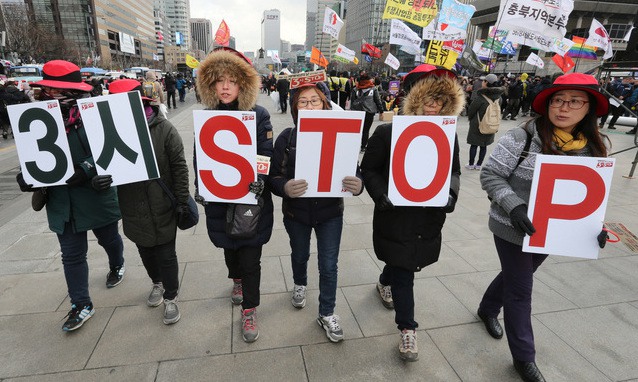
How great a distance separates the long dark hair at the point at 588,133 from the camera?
214cm

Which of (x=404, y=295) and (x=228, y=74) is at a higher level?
(x=228, y=74)

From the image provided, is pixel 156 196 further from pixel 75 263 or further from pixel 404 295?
pixel 404 295

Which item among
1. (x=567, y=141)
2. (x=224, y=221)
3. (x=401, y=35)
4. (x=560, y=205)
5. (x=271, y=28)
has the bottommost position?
(x=224, y=221)

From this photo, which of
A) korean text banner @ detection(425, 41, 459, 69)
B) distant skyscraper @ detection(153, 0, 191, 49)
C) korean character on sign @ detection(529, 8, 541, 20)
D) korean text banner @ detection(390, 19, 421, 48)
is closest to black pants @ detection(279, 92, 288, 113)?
korean text banner @ detection(390, 19, 421, 48)

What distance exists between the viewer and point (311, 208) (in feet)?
8.36

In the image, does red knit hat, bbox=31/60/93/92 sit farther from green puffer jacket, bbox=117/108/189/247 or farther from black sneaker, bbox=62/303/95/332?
black sneaker, bbox=62/303/95/332

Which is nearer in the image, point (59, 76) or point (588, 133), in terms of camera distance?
point (588, 133)

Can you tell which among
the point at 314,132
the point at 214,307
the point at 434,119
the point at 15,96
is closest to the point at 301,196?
the point at 314,132

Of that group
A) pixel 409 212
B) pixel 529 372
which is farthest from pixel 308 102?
pixel 529 372

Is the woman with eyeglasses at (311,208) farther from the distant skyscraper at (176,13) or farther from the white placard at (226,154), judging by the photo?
the distant skyscraper at (176,13)

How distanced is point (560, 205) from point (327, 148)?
1.49 m

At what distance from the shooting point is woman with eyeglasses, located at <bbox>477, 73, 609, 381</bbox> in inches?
82.7

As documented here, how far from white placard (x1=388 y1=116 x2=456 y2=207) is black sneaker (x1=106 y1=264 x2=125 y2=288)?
2.84 m

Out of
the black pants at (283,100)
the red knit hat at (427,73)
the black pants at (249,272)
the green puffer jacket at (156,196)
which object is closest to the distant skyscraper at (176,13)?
the black pants at (283,100)
